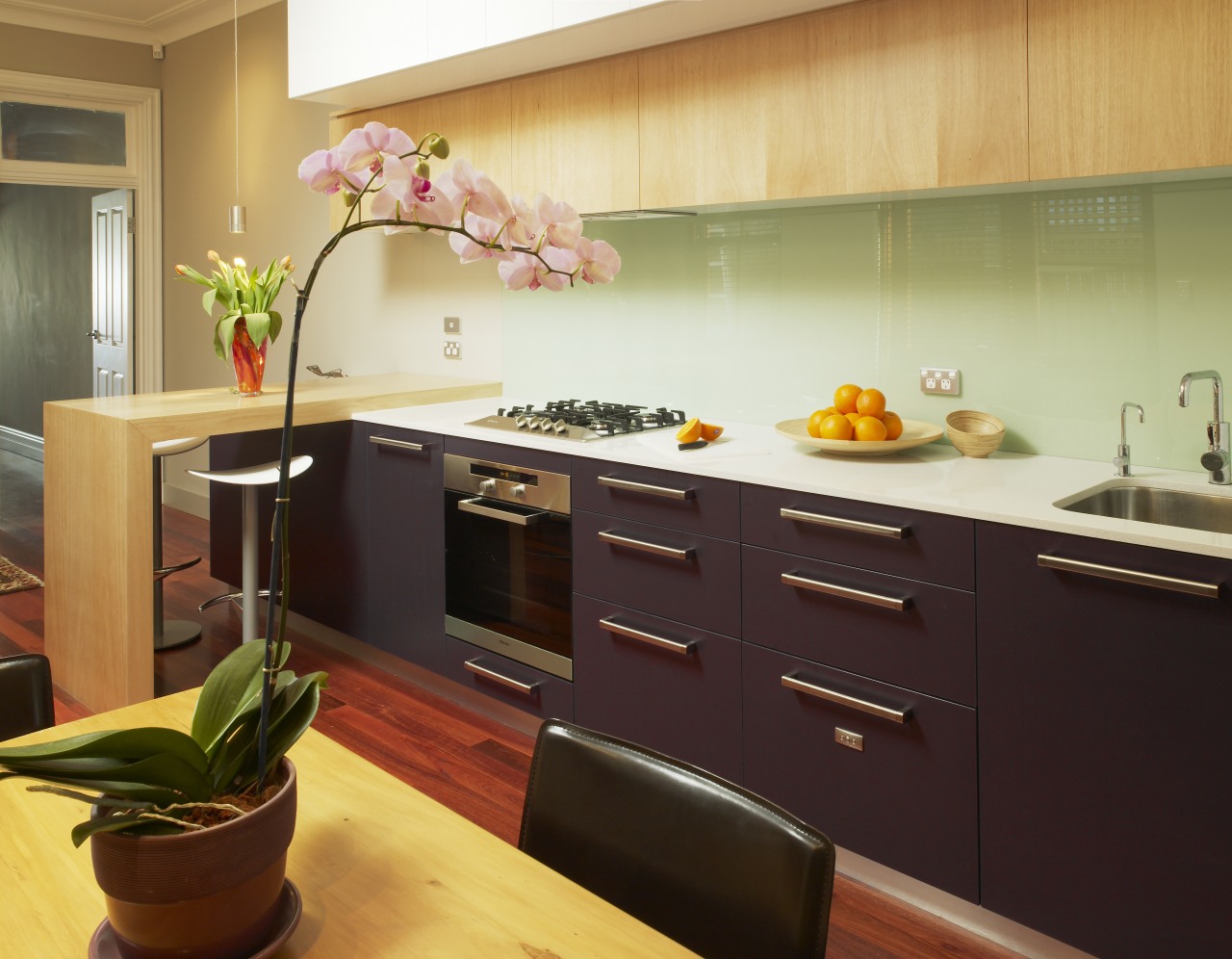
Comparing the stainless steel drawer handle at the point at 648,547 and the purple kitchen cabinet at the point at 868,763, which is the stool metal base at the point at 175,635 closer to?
the stainless steel drawer handle at the point at 648,547

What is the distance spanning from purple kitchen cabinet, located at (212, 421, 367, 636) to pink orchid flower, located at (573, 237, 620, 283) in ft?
8.94

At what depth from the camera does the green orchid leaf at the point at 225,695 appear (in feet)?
3.13

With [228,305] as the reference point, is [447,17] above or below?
above

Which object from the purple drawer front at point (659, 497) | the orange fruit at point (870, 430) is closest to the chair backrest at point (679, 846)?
the purple drawer front at point (659, 497)

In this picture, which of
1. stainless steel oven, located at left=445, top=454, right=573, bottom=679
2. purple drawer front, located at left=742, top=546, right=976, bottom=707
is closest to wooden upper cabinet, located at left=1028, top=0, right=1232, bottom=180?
purple drawer front, located at left=742, top=546, right=976, bottom=707

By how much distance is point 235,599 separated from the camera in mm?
4523

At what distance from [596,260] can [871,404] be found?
1.75 metres

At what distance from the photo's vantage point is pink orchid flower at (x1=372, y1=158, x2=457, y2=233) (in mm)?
886

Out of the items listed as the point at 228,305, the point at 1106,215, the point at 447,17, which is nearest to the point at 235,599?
the point at 228,305

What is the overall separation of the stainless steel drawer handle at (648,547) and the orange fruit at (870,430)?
49 cm

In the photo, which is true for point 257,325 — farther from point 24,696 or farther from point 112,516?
point 24,696

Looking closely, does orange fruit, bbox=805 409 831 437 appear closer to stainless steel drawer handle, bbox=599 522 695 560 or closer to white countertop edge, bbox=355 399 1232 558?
white countertop edge, bbox=355 399 1232 558

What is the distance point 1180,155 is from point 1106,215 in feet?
1.33

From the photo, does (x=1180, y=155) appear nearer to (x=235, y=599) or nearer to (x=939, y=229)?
(x=939, y=229)
